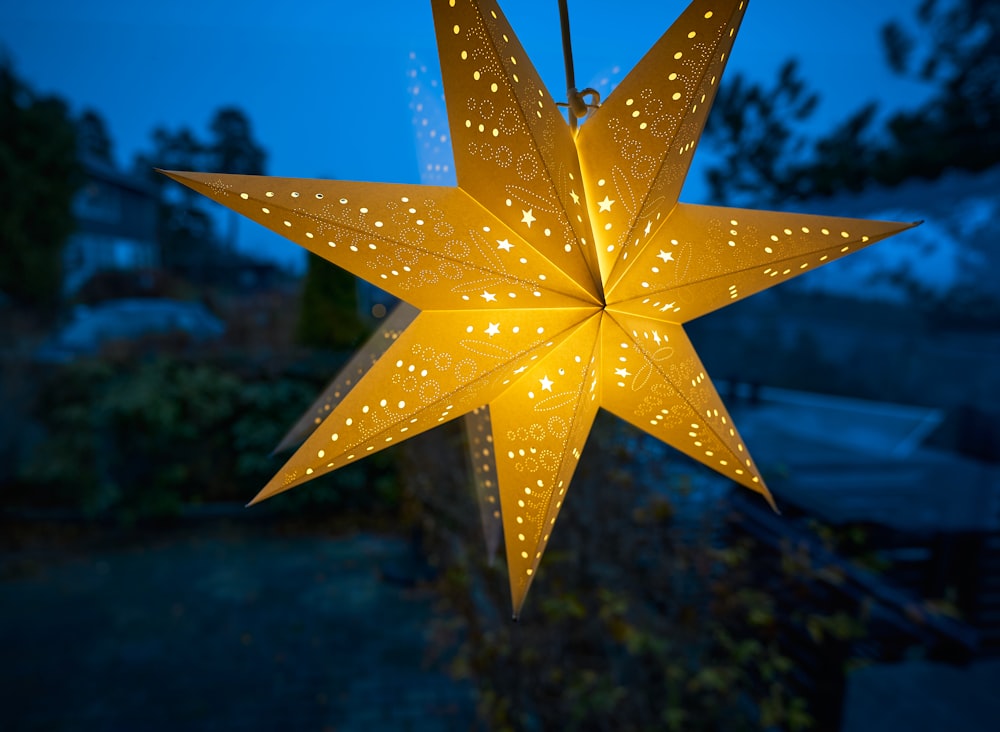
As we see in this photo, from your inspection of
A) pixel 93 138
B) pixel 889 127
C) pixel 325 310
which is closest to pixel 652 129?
pixel 325 310

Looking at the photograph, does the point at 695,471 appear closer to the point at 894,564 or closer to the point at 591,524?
the point at 591,524

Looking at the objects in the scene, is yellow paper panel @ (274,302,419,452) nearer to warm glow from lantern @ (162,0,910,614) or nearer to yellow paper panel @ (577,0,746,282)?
warm glow from lantern @ (162,0,910,614)

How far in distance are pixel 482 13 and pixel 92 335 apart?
9034 millimetres

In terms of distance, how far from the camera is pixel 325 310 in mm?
7820

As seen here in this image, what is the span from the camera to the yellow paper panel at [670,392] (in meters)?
0.96

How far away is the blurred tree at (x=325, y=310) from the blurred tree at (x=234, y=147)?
1896 mm

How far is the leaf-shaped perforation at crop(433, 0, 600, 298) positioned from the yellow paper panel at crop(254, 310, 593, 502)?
12cm

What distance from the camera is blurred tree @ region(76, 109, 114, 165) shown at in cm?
881

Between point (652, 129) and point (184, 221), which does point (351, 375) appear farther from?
point (184, 221)

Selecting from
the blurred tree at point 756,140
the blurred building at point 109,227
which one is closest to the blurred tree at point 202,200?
the blurred building at point 109,227

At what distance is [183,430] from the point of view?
7531 millimetres

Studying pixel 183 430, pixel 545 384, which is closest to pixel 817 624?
pixel 545 384

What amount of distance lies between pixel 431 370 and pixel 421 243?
198mm

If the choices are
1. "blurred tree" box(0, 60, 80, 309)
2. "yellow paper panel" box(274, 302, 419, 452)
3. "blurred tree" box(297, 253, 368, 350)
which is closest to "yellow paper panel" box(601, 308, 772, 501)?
"yellow paper panel" box(274, 302, 419, 452)
